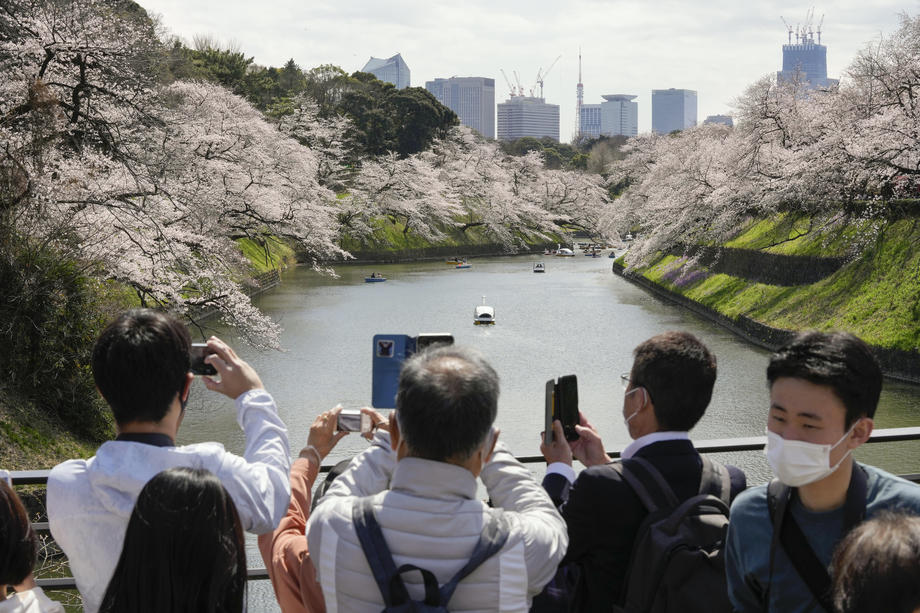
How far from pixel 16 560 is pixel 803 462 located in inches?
50.9

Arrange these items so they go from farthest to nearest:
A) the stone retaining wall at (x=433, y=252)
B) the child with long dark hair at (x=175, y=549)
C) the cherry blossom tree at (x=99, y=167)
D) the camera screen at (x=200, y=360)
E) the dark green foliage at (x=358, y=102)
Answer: the dark green foliage at (x=358, y=102) < the stone retaining wall at (x=433, y=252) < the cherry blossom tree at (x=99, y=167) < the camera screen at (x=200, y=360) < the child with long dark hair at (x=175, y=549)

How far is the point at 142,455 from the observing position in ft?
4.35

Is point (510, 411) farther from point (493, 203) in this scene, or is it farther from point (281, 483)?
point (493, 203)

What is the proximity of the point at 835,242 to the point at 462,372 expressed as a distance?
1569 cm

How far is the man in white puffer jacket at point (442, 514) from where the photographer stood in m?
1.17

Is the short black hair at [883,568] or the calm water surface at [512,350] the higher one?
the short black hair at [883,568]

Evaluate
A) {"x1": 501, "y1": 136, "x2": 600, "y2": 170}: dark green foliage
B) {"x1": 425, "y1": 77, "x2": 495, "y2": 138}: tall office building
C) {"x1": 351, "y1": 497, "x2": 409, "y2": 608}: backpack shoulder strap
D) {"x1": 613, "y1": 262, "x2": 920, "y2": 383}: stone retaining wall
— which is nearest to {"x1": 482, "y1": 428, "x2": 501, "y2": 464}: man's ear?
{"x1": 351, "y1": 497, "x2": 409, "y2": 608}: backpack shoulder strap

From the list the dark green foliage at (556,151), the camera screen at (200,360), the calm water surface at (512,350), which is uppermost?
the dark green foliage at (556,151)

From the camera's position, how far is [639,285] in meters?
26.2

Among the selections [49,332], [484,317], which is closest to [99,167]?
[49,332]

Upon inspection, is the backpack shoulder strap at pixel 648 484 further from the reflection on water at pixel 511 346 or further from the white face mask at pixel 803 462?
the reflection on water at pixel 511 346

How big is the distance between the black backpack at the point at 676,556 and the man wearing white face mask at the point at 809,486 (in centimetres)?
7

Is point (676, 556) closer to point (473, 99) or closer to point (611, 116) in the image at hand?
point (473, 99)

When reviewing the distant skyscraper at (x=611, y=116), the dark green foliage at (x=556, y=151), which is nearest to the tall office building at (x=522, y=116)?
the distant skyscraper at (x=611, y=116)
